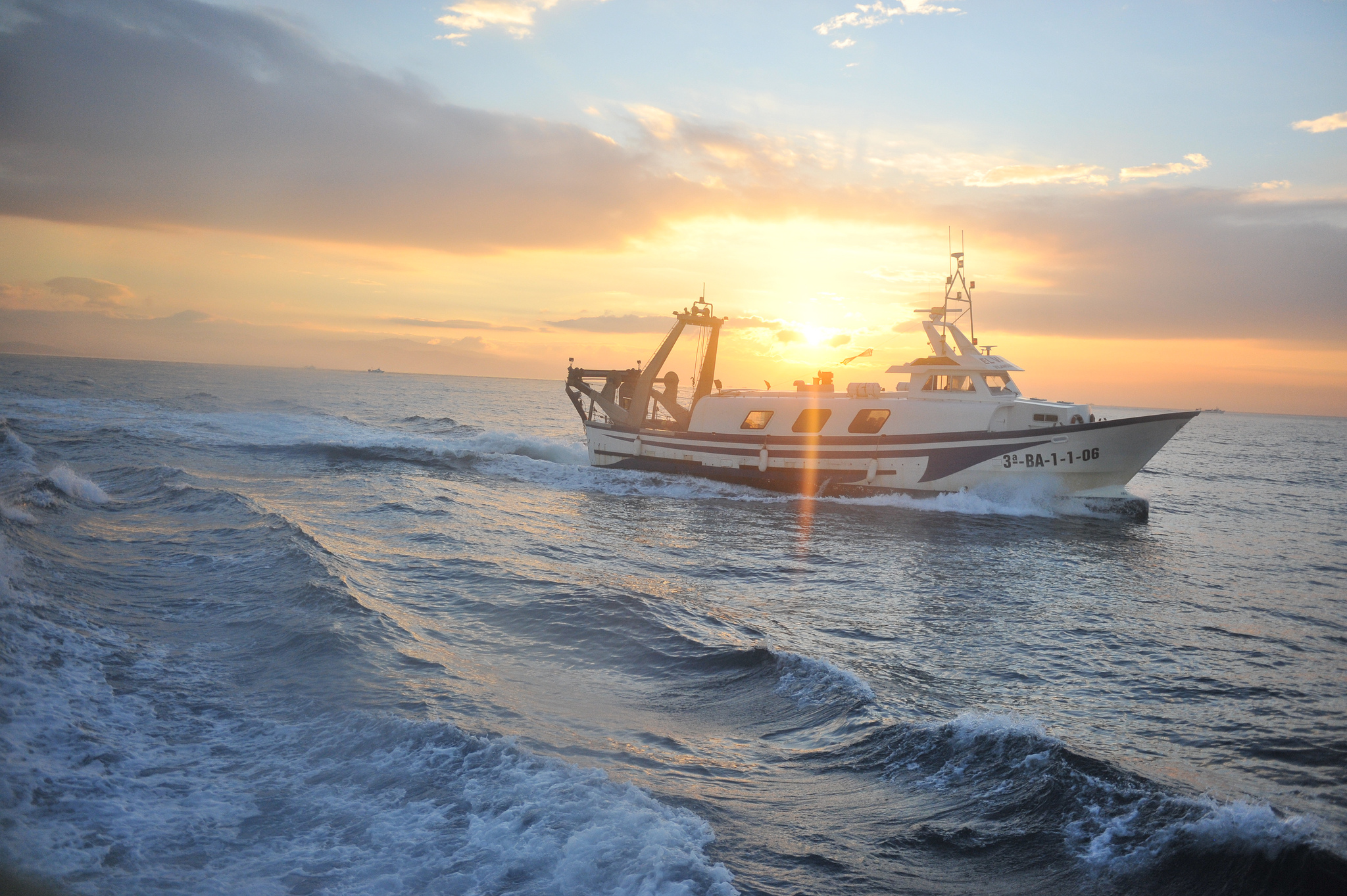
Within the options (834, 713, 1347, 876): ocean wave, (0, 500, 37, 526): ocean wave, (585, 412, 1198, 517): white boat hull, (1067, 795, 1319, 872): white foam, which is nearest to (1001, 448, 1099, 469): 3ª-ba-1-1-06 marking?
(585, 412, 1198, 517): white boat hull

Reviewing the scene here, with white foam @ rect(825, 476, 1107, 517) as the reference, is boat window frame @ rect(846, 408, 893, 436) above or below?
above

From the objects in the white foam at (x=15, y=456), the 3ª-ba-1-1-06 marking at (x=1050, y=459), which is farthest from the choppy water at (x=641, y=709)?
the 3ª-ba-1-1-06 marking at (x=1050, y=459)

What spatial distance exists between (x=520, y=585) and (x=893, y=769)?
675cm

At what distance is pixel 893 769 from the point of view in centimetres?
578

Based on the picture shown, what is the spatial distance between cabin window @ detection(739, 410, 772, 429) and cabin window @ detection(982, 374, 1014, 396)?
673 cm

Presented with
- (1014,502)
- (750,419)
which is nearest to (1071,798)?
(1014,502)

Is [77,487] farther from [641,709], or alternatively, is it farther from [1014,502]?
[1014,502]

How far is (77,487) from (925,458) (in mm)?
20777

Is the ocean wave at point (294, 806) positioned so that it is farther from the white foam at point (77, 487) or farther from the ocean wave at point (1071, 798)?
the white foam at point (77, 487)

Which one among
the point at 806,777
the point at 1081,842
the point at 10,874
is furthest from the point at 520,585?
the point at 1081,842

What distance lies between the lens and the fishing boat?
19.7 metres

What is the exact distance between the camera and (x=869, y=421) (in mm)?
22531

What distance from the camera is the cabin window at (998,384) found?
2181cm

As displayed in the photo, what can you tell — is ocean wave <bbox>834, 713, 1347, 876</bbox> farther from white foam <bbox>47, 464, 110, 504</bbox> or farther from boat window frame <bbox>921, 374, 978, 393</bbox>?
boat window frame <bbox>921, 374, 978, 393</bbox>
